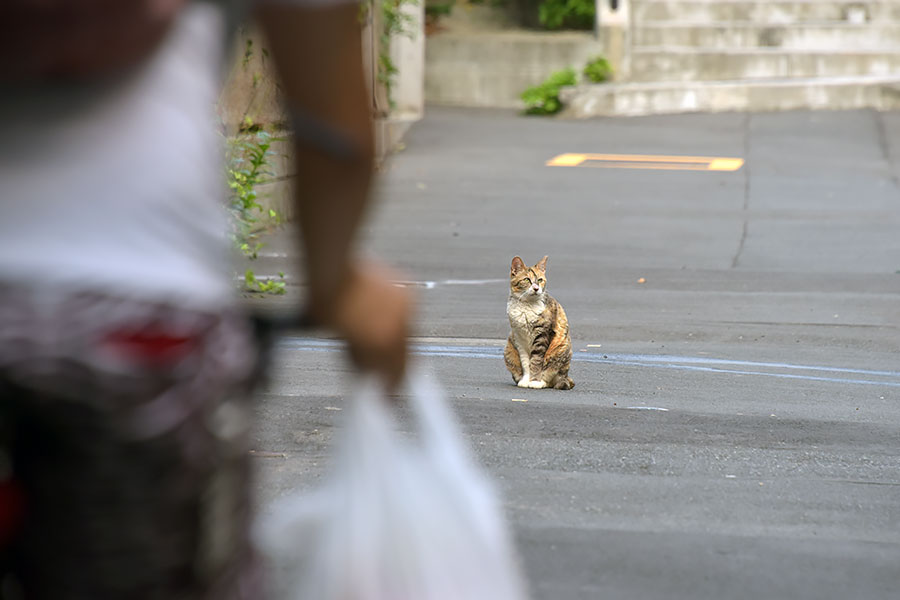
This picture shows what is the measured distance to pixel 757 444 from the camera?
5.95 meters

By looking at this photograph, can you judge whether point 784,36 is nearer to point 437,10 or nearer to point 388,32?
point 437,10

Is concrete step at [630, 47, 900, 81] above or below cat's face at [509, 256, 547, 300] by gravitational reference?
above

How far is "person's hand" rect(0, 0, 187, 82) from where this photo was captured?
152 cm

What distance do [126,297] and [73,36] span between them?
30 centimetres

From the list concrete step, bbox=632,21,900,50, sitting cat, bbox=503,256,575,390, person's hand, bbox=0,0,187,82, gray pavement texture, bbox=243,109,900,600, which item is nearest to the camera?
person's hand, bbox=0,0,187,82

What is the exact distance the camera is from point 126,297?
5.17ft

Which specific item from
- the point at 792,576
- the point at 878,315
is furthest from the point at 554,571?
the point at 878,315

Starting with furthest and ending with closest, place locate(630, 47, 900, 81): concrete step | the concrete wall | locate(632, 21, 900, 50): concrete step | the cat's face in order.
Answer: locate(632, 21, 900, 50): concrete step, locate(630, 47, 900, 81): concrete step, the concrete wall, the cat's face

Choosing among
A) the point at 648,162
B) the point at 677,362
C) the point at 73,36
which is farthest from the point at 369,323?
the point at 648,162

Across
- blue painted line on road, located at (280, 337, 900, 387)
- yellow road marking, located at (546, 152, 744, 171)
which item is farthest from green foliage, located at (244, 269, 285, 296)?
yellow road marking, located at (546, 152, 744, 171)

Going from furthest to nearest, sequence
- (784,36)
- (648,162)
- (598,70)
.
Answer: (784,36) < (598,70) < (648,162)

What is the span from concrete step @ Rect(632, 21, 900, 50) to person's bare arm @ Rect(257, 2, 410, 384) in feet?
71.1

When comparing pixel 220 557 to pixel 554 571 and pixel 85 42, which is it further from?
pixel 554 571

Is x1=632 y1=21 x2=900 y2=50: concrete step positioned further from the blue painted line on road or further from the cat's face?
the cat's face
